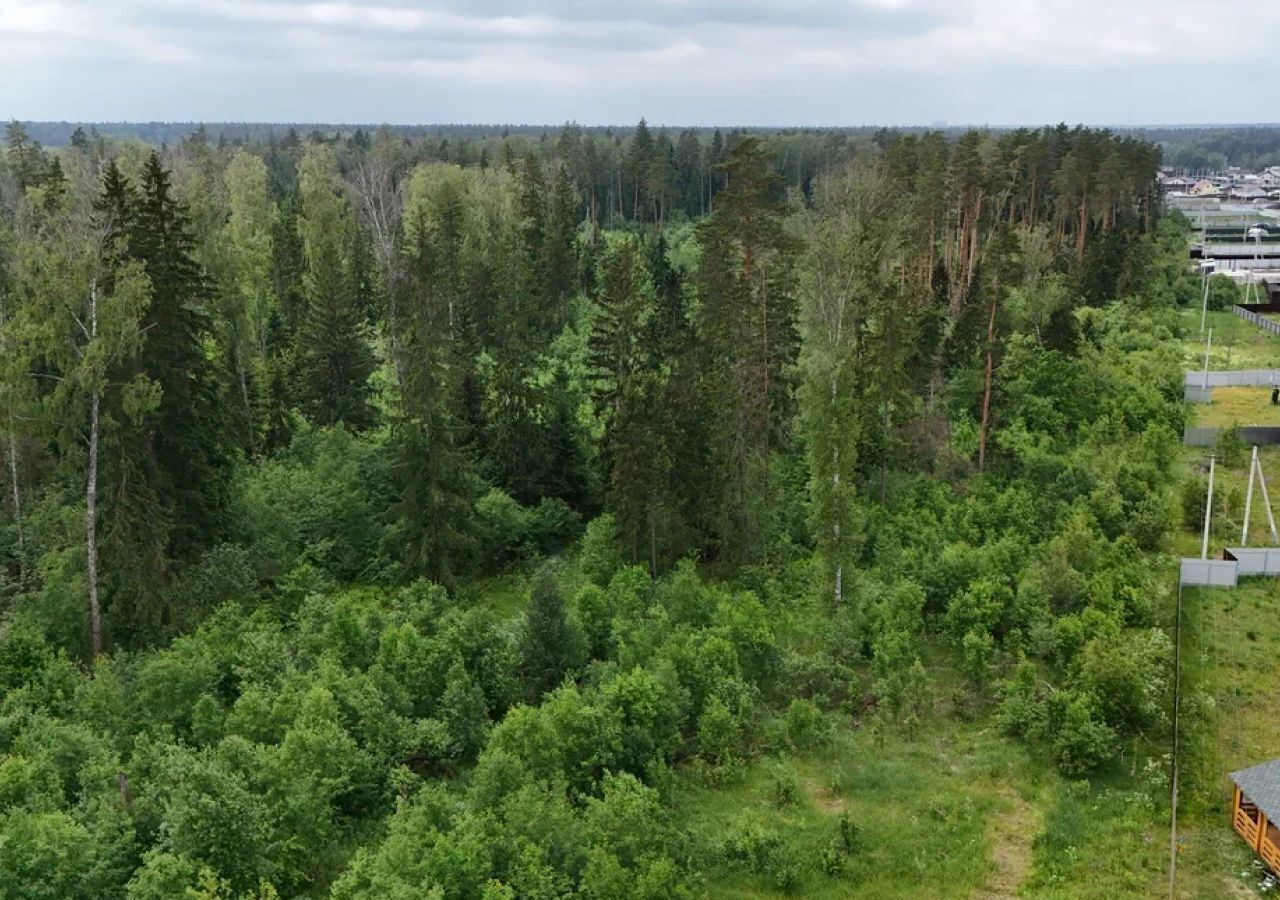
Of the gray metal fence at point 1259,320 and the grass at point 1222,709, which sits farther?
the gray metal fence at point 1259,320

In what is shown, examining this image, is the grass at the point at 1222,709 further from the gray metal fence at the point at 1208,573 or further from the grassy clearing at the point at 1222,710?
the gray metal fence at the point at 1208,573

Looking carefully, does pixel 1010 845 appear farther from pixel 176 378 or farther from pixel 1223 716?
pixel 176 378

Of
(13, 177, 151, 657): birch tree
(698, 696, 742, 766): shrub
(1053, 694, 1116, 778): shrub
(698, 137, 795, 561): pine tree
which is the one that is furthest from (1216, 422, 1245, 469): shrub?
(13, 177, 151, 657): birch tree

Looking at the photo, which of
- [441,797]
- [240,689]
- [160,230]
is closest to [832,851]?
[441,797]

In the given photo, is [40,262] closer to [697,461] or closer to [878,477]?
[697,461]

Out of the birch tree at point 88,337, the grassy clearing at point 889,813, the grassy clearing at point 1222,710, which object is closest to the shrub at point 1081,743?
the grassy clearing at point 889,813

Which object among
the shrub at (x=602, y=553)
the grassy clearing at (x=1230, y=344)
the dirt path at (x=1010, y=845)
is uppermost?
the grassy clearing at (x=1230, y=344)

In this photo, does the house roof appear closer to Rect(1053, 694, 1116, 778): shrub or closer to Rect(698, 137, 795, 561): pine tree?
Rect(1053, 694, 1116, 778): shrub
